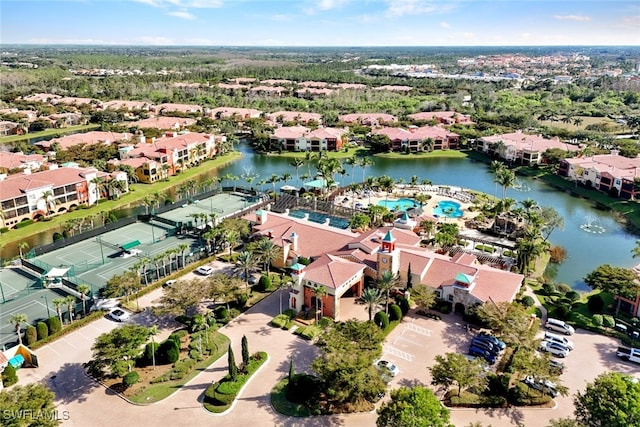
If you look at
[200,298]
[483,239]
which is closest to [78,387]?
[200,298]

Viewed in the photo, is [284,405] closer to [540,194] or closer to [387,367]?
[387,367]

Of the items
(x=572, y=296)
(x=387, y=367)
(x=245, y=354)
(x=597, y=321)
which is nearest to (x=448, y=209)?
(x=572, y=296)

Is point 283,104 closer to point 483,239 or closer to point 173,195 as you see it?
point 173,195

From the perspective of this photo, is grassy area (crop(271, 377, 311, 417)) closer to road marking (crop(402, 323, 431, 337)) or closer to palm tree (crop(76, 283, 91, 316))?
road marking (crop(402, 323, 431, 337))

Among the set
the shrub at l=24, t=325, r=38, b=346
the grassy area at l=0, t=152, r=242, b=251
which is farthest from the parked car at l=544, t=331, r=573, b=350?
the grassy area at l=0, t=152, r=242, b=251

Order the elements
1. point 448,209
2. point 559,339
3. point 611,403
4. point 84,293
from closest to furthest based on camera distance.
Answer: point 611,403, point 559,339, point 84,293, point 448,209
